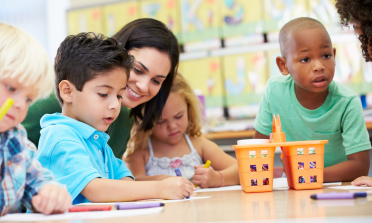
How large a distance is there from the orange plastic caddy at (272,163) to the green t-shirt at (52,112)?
2.31 ft

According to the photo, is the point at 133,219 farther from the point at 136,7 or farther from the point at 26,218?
the point at 136,7

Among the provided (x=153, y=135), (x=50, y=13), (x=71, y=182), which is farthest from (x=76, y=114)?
(x=50, y=13)

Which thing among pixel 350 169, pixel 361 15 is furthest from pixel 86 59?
pixel 350 169

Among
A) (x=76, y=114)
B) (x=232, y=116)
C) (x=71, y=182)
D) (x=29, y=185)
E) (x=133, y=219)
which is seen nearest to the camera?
(x=133, y=219)

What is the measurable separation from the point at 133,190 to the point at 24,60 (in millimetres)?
406

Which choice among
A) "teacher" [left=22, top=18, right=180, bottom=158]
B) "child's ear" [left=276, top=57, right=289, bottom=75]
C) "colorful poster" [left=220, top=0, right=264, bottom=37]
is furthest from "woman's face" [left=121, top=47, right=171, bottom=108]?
"colorful poster" [left=220, top=0, right=264, bottom=37]

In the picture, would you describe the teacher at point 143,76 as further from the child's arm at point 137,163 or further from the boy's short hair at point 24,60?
the boy's short hair at point 24,60

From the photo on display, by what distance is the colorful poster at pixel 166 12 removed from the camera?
3.35 m

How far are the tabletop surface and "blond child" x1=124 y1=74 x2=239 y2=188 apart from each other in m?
0.75

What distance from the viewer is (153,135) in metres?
1.63

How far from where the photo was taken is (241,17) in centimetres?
314

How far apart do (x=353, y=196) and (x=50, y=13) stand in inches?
155

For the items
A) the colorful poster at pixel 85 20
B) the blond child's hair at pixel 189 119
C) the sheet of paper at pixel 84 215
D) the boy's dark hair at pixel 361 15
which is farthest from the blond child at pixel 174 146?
the colorful poster at pixel 85 20

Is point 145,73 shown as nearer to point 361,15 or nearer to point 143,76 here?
point 143,76
